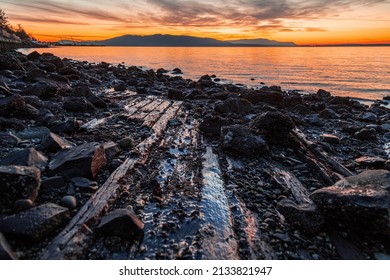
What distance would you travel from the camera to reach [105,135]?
666 cm

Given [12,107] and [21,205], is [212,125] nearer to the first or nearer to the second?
[21,205]

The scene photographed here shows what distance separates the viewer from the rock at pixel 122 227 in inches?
121

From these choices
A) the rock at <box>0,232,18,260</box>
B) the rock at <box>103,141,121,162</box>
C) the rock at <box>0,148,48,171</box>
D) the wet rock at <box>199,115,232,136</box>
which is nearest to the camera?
the rock at <box>0,232,18,260</box>

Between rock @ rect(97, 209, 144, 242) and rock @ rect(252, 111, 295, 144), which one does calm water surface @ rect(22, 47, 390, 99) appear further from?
rock @ rect(97, 209, 144, 242)

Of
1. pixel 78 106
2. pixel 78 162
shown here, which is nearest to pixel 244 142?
pixel 78 162

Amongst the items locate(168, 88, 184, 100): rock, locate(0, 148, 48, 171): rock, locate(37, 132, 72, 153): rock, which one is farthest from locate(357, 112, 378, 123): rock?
locate(0, 148, 48, 171): rock

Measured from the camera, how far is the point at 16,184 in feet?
10.3

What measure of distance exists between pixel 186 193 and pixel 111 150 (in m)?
2.02

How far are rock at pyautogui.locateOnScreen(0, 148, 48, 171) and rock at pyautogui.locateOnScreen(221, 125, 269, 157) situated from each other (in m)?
3.86

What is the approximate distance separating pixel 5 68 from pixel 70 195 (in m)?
16.5

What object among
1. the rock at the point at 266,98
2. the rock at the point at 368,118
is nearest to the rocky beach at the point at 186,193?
the rock at the point at 368,118

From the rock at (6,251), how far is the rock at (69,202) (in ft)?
2.90

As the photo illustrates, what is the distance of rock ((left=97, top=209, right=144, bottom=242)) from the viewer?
308cm
